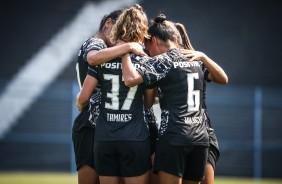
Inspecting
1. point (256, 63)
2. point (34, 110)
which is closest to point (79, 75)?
point (34, 110)

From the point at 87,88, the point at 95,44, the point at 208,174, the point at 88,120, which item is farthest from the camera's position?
the point at 88,120

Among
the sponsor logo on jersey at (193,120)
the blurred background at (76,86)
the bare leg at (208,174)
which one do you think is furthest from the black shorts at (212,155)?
the blurred background at (76,86)

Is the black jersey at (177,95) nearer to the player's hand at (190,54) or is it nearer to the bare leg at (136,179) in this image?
the player's hand at (190,54)

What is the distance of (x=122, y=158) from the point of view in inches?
217

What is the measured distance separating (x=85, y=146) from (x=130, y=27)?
120cm

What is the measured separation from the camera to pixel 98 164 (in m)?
5.60

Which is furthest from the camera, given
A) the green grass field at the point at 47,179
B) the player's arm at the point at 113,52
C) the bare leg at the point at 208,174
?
the green grass field at the point at 47,179

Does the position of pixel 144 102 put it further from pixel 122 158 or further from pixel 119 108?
pixel 122 158

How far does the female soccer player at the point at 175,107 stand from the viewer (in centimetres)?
546

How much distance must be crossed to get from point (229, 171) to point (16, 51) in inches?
191

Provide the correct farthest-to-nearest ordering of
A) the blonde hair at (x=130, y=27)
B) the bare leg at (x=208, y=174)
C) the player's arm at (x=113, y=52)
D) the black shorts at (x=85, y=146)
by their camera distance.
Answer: the black shorts at (x=85, y=146) < the bare leg at (x=208, y=174) < the blonde hair at (x=130, y=27) < the player's arm at (x=113, y=52)

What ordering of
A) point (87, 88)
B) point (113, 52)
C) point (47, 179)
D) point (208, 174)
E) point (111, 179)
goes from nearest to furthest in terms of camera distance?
point (113, 52) → point (111, 179) → point (87, 88) → point (208, 174) → point (47, 179)

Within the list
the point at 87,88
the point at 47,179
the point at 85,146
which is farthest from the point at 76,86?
the point at 87,88

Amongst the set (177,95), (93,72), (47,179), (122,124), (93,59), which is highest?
(93,59)
